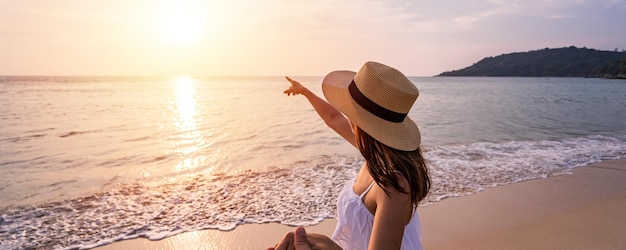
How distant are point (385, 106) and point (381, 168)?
30cm

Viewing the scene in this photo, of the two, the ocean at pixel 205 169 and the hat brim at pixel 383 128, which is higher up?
the hat brim at pixel 383 128

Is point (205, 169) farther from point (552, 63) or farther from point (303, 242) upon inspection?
point (552, 63)

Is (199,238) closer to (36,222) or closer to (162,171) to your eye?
(36,222)

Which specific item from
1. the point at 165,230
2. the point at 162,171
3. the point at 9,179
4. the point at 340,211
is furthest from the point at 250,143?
the point at 340,211

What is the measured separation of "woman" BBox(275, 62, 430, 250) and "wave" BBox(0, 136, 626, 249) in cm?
308

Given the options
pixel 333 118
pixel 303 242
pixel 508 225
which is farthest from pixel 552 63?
pixel 303 242

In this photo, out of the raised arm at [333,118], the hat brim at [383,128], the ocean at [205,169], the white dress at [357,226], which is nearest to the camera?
the hat brim at [383,128]

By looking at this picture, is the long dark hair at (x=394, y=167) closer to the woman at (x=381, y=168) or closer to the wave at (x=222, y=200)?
the woman at (x=381, y=168)

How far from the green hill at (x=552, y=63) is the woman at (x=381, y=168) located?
128440mm

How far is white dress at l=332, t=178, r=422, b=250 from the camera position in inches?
81.4

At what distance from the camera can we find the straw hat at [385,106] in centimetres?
183

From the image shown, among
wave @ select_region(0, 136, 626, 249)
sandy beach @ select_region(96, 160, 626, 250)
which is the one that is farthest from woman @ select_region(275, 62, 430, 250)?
wave @ select_region(0, 136, 626, 249)

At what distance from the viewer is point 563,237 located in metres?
4.64

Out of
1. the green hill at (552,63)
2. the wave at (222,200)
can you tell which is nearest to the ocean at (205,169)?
the wave at (222,200)
